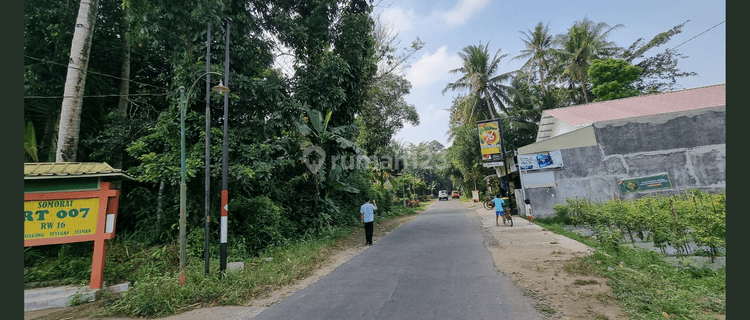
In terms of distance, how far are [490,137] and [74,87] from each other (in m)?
17.1

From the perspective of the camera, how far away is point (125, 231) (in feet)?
28.0

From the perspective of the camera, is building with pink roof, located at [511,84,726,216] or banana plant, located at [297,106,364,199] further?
building with pink roof, located at [511,84,726,216]

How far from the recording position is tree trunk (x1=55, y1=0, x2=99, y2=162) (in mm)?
7785

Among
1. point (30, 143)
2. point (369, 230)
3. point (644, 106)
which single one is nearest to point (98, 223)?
point (30, 143)

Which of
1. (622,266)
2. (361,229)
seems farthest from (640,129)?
(361,229)

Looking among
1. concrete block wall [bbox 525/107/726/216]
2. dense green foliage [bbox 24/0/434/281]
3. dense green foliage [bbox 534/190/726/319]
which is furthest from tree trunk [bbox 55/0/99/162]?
concrete block wall [bbox 525/107/726/216]

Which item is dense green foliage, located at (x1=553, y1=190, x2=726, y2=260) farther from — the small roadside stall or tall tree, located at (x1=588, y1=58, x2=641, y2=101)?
tall tree, located at (x1=588, y1=58, x2=641, y2=101)

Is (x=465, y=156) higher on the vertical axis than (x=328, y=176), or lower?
higher

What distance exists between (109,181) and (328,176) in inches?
273

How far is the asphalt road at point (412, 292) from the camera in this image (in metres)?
4.26

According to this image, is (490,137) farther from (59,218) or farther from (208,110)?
(59,218)

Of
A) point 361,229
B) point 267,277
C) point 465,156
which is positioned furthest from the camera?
point 465,156

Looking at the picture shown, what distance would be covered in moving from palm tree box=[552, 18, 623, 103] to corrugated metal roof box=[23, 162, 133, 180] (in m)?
29.6
